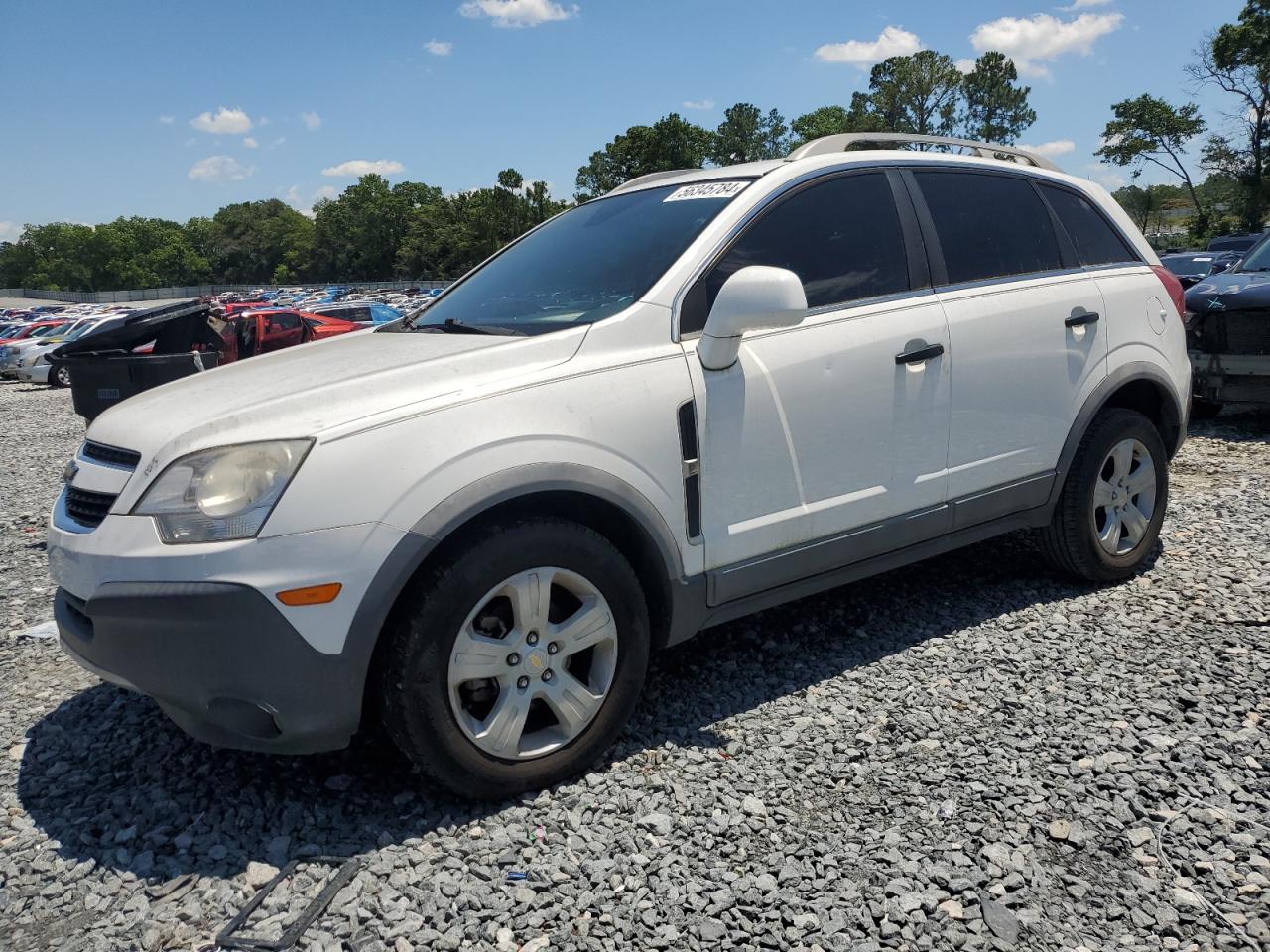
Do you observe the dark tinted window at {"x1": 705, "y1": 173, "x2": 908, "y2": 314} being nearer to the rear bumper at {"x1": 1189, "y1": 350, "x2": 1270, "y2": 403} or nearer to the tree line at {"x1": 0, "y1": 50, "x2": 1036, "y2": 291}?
the rear bumper at {"x1": 1189, "y1": 350, "x2": 1270, "y2": 403}

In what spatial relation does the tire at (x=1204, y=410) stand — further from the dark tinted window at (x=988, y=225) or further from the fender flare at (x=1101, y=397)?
the dark tinted window at (x=988, y=225)

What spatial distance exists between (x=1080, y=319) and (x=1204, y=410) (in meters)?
5.89

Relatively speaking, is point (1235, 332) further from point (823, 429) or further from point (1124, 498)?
point (823, 429)

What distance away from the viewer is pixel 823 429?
3.09 m

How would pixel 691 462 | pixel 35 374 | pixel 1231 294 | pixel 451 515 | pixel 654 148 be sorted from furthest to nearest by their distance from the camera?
pixel 654 148 < pixel 35 374 < pixel 1231 294 < pixel 691 462 < pixel 451 515

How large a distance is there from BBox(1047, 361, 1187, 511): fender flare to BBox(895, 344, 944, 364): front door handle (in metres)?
0.90

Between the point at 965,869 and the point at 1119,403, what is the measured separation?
8.80ft

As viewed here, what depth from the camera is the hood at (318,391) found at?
7.77ft

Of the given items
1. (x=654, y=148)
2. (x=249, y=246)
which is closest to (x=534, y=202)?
(x=654, y=148)

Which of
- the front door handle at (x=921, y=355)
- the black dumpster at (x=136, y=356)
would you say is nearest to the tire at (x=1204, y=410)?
the front door handle at (x=921, y=355)

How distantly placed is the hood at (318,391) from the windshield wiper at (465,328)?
0.06m

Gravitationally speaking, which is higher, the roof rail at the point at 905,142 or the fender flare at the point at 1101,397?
the roof rail at the point at 905,142

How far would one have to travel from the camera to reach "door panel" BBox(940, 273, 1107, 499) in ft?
11.4

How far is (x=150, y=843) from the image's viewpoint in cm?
256
